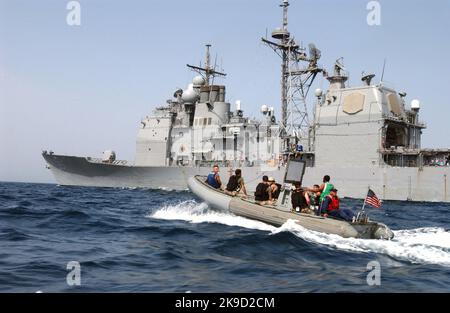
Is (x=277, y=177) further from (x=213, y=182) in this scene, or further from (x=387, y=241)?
(x=387, y=241)

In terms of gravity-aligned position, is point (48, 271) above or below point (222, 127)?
below

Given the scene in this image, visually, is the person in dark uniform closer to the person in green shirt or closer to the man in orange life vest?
the person in green shirt

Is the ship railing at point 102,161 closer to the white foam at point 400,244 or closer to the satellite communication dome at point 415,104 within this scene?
the satellite communication dome at point 415,104

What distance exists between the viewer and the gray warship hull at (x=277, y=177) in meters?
33.3

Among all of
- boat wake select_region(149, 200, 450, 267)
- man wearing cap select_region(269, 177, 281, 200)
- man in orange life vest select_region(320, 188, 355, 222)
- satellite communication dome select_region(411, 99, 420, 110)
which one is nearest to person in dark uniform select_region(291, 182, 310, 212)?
man in orange life vest select_region(320, 188, 355, 222)

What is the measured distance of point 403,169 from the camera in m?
34.1

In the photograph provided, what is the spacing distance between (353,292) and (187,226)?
8.18 metres

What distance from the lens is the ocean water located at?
24.8 feet

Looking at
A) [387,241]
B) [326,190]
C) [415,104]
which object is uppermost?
[415,104]

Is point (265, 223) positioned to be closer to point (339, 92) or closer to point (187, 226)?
point (187, 226)

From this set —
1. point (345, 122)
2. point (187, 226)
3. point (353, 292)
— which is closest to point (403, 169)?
point (345, 122)

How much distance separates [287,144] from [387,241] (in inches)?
1202

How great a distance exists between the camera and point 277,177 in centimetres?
3919

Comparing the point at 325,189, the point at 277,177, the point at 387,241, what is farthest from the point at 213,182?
the point at 277,177
